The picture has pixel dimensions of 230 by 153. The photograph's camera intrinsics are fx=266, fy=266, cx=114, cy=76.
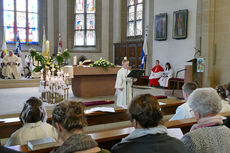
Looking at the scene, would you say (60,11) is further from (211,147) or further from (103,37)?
(211,147)

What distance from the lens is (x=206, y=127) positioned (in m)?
2.01

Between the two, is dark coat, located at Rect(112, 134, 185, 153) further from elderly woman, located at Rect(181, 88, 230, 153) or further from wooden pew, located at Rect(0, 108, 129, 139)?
wooden pew, located at Rect(0, 108, 129, 139)

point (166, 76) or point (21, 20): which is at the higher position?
point (21, 20)

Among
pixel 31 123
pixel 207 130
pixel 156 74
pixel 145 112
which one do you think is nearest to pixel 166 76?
pixel 156 74

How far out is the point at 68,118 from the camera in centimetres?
167

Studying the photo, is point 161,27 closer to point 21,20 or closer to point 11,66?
point 11,66

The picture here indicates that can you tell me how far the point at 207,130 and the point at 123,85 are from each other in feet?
18.3

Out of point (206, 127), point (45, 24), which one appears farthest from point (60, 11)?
point (206, 127)

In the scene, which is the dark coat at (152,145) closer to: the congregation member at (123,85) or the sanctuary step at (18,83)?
the congregation member at (123,85)

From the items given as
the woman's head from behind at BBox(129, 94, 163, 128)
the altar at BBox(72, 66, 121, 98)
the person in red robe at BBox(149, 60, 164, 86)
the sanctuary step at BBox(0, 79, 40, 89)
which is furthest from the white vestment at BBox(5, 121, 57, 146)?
the person in red robe at BBox(149, 60, 164, 86)

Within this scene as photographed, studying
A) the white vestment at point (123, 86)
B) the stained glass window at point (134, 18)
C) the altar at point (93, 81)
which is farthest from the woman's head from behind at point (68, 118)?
the stained glass window at point (134, 18)

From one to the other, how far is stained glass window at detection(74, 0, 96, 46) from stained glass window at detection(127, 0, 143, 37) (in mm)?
2344

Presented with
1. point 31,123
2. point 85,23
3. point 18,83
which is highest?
point 85,23

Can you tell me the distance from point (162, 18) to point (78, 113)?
1166 cm
